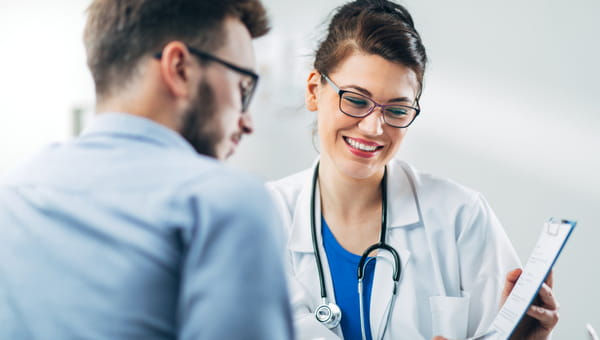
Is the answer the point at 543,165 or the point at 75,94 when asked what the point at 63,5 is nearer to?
the point at 75,94

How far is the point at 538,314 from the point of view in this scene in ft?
3.47

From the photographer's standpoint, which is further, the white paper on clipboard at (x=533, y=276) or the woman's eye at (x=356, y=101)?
the woman's eye at (x=356, y=101)

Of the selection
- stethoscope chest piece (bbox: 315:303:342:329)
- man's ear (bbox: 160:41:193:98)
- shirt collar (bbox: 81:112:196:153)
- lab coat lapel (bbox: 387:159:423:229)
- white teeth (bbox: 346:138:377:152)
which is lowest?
stethoscope chest piece (bbox: 315:303:342:329)

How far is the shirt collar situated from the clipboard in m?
0.64

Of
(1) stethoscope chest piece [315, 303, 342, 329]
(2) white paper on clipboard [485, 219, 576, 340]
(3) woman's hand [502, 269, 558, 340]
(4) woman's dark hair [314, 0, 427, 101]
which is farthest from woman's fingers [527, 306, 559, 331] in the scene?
(4) woman's dark hair [314, 0, 427, 101]

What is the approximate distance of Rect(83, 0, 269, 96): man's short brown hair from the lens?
0.68 metres

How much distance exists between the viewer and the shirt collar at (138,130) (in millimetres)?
628

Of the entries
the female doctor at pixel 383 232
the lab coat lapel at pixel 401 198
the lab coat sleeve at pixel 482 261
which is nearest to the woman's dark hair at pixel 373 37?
the female doctor at pixel 383 232

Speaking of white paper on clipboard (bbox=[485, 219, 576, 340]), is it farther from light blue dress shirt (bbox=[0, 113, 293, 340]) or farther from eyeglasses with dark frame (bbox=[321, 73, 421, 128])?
light blue dress shirt (bbox=[0, 113, 293, 340])

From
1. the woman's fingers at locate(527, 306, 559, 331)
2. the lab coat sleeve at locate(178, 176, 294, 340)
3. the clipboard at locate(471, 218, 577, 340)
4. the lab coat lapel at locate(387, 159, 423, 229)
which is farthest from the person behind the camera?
the lab coat lapel at locate(387, 159, 423, 229)

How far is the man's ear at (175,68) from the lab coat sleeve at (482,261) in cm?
85

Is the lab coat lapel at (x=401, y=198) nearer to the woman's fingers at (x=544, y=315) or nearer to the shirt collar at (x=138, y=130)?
the woman's fingers at (x=544, y=315)

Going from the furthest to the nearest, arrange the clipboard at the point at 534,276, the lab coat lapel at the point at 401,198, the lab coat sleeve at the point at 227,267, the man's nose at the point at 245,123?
the lab coat lapel at the point at 401,198, the clipboard at the point at 534,276, the man's nose at the point at 245,123, the lab coat sleeve at the point at 227,267

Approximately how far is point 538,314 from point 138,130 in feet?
2.89
